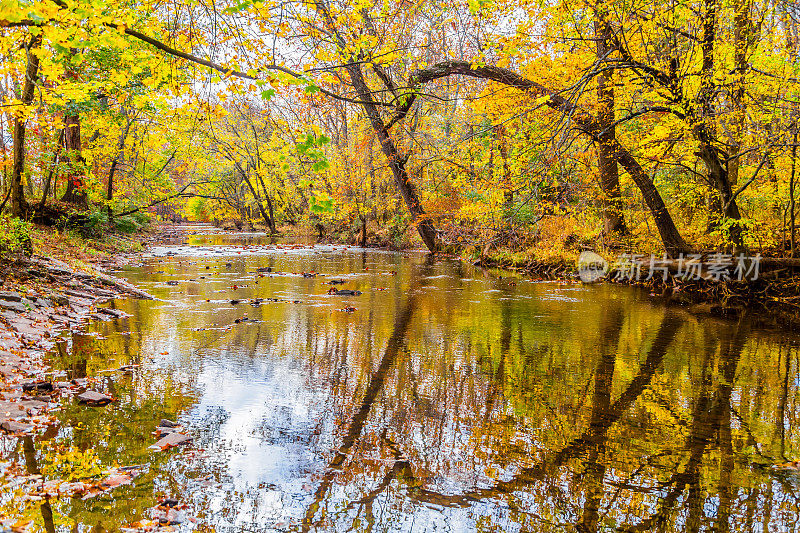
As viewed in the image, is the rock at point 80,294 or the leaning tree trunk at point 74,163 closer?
the rock at point 80,294

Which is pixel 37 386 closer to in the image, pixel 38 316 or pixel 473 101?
pixel 38 316

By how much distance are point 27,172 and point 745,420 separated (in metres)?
16.0

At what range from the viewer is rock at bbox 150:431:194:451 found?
141 inches

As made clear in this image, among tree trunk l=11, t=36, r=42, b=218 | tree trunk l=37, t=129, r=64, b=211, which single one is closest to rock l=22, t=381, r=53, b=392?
tree trunk l=11, t=36, r=42, b=218

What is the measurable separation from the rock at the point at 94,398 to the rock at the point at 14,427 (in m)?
0.63

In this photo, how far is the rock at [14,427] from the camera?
355cm

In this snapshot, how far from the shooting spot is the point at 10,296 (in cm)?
697

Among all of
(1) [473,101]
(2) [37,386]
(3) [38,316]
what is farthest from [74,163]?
(2) [37,386]

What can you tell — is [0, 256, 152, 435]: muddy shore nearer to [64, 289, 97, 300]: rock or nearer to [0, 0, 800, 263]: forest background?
[64, 289, 97, 300]: rock

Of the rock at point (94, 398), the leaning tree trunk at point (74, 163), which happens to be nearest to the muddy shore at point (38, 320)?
the rock at point (94, 398)

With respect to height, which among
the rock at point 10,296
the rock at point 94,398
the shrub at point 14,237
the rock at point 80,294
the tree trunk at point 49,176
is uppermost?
the tree trunk at point 49,176

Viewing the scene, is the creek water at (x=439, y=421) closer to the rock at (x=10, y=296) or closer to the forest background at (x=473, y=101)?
the rock at (x=10, y=296)

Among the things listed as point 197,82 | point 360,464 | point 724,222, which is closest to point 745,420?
point 360,464

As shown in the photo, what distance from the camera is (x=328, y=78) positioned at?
518cm
